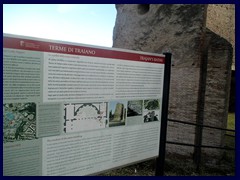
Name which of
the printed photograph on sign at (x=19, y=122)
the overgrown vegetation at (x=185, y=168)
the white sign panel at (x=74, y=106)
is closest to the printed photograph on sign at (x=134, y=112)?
the white sign panel at (x=74, y=106)

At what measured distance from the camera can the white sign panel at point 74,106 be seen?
221cm

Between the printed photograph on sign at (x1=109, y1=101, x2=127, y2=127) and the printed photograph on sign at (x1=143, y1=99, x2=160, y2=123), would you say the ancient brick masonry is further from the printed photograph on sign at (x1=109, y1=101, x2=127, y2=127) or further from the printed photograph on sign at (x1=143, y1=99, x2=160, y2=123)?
the printed photograph on sign at (x1=109, y1=101, x2=127, y2=127)

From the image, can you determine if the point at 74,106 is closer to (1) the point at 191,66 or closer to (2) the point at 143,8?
(1) the point at 191,66

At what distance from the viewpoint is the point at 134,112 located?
2.99 meters

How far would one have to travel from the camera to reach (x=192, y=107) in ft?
20.7

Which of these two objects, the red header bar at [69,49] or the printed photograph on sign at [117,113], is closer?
the red header bar at [69,49]

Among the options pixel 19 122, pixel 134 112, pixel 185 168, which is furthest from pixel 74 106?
pixel 185 168

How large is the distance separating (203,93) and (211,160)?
1.65m

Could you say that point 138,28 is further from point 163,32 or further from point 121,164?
point 121,164

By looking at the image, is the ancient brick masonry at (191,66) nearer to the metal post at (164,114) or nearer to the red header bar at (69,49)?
the metal post at (164,114)

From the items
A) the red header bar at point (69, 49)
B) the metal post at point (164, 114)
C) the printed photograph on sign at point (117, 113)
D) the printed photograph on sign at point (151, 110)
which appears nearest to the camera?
the red header bar at point (69, 49)

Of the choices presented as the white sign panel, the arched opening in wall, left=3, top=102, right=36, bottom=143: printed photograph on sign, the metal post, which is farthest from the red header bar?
the arched opening in wall

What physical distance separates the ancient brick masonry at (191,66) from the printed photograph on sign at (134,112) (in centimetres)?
360

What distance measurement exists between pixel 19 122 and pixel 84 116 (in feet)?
2.08
